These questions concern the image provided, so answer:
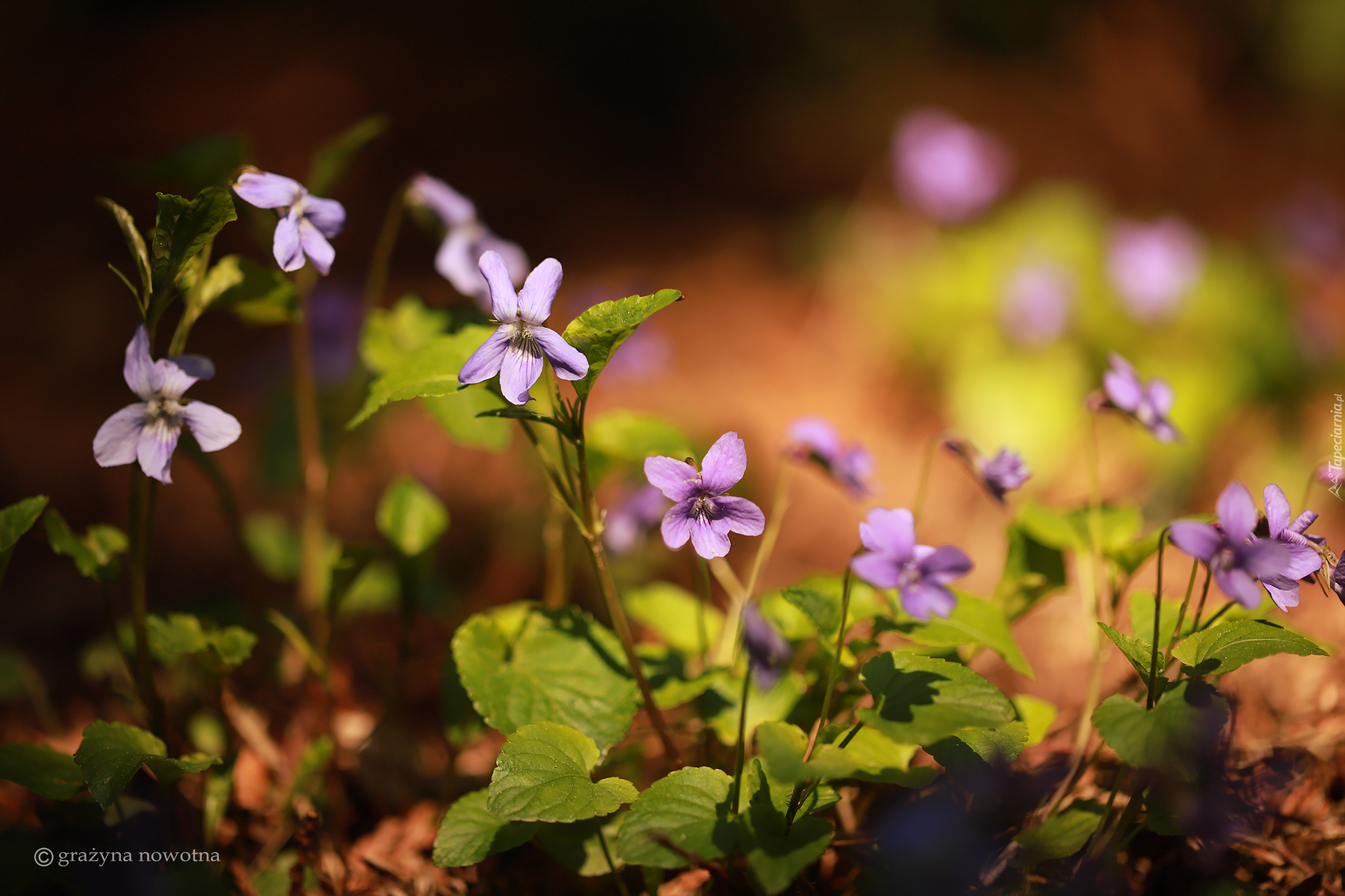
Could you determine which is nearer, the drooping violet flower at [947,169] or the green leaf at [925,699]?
the green leaf at [925,699]

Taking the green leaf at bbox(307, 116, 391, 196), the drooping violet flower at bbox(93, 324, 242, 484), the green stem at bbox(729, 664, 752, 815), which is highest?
the green leaf at bbox(307, 116, 391, 196)

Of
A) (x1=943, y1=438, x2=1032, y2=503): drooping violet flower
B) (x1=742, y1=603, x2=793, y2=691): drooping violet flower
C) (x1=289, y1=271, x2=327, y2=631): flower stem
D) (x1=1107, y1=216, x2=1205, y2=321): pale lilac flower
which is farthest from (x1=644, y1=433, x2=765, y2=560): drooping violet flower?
(x1=1107, y1=216, x2=1205, y2=321): pale lilac flower

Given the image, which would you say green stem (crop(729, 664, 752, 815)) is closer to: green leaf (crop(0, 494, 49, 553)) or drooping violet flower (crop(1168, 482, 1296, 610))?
drooping violet flower (crop(1168, 482, 1296, 610))

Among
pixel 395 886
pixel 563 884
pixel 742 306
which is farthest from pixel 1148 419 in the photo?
pixel 742 306

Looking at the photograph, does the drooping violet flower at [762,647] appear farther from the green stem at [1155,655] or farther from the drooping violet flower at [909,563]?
the green stem at [1155,655]

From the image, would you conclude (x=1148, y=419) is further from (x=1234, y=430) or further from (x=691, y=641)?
(x=1234, y=430)

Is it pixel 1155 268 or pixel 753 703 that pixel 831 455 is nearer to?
pixel 753 703

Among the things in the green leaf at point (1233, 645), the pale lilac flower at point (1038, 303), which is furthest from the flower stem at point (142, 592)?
the pale lilac flower at point (1038, 303)
